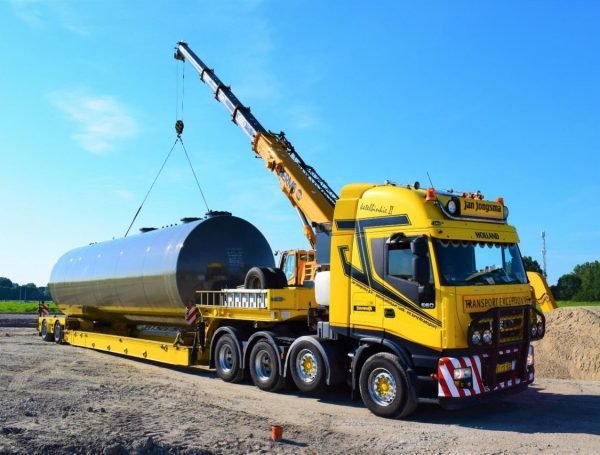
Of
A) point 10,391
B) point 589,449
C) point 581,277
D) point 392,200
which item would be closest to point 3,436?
point 10,391

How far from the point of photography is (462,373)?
27.2 feet

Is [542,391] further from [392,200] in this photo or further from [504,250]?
[392,200]

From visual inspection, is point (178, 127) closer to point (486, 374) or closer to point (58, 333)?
point (58, 333)

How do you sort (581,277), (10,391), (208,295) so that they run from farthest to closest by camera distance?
(581,277)
(208,295)
(10,391)

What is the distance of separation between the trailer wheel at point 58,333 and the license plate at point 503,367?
57.8 feet

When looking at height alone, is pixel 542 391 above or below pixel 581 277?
below

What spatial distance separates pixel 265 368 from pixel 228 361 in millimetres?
1421

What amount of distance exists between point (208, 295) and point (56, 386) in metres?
3.84

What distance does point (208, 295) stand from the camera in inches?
548

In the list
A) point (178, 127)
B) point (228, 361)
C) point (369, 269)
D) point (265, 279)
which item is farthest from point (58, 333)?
point (369, 269)

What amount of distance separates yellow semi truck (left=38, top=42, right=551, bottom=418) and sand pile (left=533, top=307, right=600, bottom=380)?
2706 millimetres

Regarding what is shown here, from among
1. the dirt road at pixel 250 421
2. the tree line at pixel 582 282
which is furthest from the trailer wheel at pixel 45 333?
the tree line at pixel 582 282

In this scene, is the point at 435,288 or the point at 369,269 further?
the point at 369,269

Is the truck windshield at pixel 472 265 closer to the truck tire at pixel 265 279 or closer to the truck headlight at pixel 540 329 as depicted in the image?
the truck headlight at pixel 540 329
